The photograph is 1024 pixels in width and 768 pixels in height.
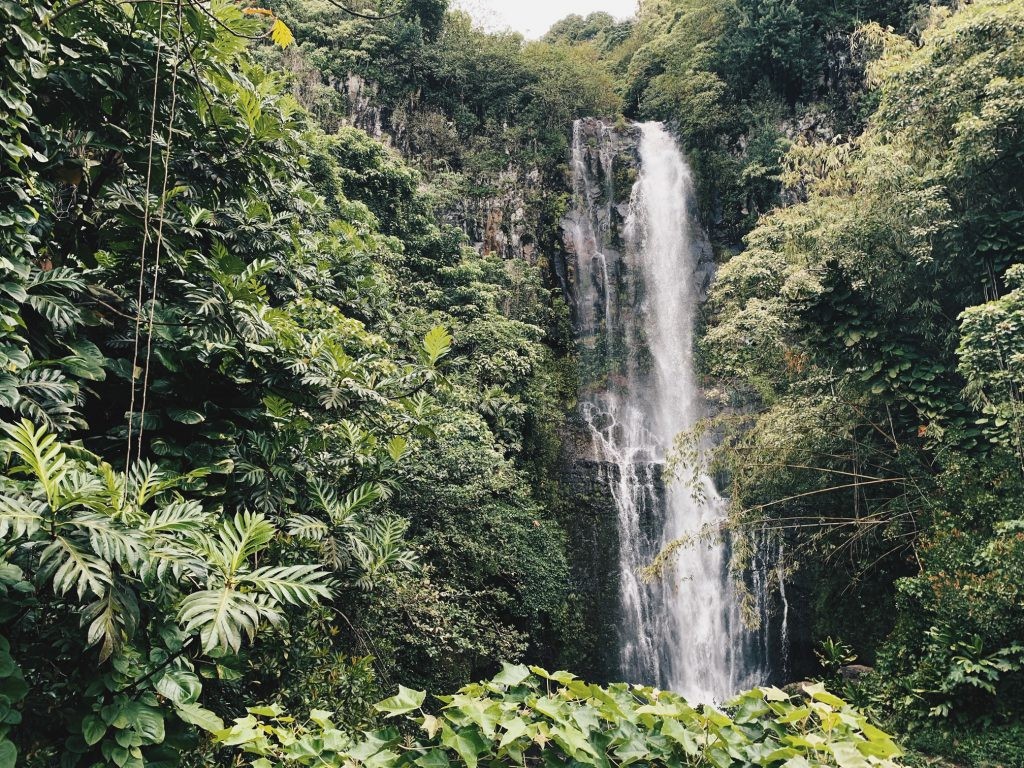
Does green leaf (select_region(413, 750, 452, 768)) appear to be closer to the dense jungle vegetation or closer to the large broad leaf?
the dense jungle vegetation

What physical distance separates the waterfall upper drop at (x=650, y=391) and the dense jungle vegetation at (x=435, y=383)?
28.4 inches

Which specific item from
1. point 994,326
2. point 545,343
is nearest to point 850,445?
point 994,326

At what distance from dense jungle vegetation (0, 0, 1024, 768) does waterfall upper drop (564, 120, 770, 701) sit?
721 mm

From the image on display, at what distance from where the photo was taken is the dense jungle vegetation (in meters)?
1.73

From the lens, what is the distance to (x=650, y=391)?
13734 mm

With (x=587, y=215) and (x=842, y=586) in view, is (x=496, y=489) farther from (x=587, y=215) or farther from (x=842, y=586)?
(x=587, y=215)

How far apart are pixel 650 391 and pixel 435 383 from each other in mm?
11148

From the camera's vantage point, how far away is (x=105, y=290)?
2559mm

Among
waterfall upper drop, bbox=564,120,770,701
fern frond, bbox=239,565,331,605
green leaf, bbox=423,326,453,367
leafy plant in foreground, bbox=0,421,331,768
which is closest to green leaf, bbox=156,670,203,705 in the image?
leafy plant in foreground, bbox=0,421,331,768

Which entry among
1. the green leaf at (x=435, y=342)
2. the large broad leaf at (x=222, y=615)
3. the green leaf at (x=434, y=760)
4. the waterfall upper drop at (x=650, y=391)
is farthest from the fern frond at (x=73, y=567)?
the waterfall upper drop at (x=650, y=391)

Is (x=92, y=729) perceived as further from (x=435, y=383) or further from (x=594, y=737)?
(x=435, y=383)

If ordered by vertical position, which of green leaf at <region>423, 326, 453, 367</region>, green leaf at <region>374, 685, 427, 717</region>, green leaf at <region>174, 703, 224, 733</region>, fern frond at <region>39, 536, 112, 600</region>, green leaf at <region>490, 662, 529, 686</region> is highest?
green leaf at <region>423, 326, 453, 367</region>

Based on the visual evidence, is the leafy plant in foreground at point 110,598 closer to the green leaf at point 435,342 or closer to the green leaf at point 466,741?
the green leaf at point 466,741

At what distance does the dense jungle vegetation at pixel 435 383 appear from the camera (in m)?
1.73
